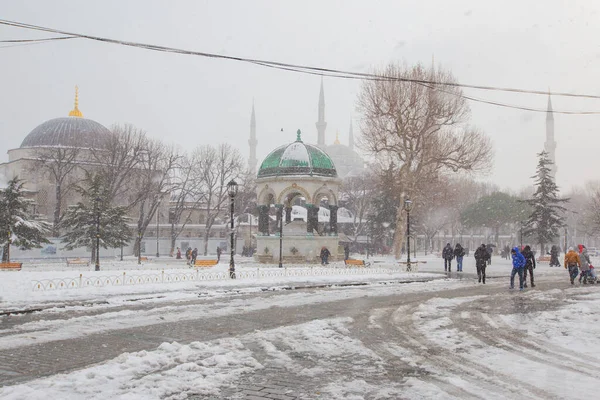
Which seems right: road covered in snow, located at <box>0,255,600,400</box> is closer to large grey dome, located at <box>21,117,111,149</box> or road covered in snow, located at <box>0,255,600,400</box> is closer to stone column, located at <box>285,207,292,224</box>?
stone column, located at <box>285,207,292,224</box>

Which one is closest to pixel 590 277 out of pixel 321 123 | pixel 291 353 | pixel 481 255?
pixel 481 255

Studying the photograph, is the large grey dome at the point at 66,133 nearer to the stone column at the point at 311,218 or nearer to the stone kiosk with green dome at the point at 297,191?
the stone kiosk with green dome at the point at 297,191

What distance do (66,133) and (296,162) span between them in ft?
136

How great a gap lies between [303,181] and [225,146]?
2385 centimetres

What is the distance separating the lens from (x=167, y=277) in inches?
811

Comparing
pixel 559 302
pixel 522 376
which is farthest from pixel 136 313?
pixel 559 302

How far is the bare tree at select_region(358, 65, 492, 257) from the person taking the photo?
3731 centimetres

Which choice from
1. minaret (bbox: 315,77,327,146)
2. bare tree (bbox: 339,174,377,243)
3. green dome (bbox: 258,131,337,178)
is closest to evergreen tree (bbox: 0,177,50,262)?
green dome (bbox: 258,131,337,178)

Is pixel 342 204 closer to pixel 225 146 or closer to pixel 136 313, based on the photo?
pixel 225 146

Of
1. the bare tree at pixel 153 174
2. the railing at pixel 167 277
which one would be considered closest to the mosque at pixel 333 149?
the bare tree at pixel 153 174

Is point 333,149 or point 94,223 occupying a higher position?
point 333,149

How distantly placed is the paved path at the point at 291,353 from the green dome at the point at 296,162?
784 inches

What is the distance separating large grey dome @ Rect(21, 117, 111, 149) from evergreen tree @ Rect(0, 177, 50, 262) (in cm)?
3033

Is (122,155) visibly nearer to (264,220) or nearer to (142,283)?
(264,220)
